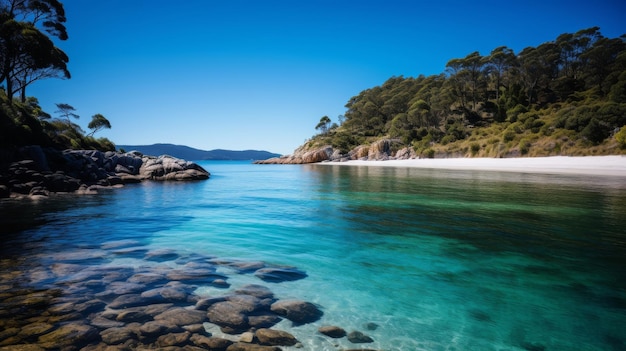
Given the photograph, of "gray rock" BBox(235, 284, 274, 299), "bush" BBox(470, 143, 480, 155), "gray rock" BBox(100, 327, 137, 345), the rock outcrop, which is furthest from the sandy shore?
"gray rock" BBox(100, 327, 137, 345)

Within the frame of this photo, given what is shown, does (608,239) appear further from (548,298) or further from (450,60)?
(450,60)

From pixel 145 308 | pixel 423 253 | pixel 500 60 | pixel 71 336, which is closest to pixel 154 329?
pixel 145 308

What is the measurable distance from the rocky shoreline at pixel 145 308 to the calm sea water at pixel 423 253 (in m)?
0.41

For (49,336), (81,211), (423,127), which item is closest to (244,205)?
(81,211)

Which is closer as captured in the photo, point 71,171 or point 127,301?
point 127,301

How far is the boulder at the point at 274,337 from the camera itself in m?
4.10

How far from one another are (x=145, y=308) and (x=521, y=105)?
264ft

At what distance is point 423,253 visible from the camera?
842 centimetres

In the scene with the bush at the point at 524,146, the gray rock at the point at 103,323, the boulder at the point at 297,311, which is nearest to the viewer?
the gray rock at the point at 103,323

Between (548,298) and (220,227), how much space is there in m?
10.4

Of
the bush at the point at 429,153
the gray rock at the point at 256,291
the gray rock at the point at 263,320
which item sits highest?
the bush at the point at 429,153

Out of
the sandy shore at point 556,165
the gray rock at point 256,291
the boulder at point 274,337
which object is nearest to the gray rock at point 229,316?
the boulder at point 274,337

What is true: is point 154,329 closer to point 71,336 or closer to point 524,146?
point 71,336

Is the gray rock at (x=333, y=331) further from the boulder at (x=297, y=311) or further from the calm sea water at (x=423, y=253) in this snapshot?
the boulder at (x=297, y=311)
